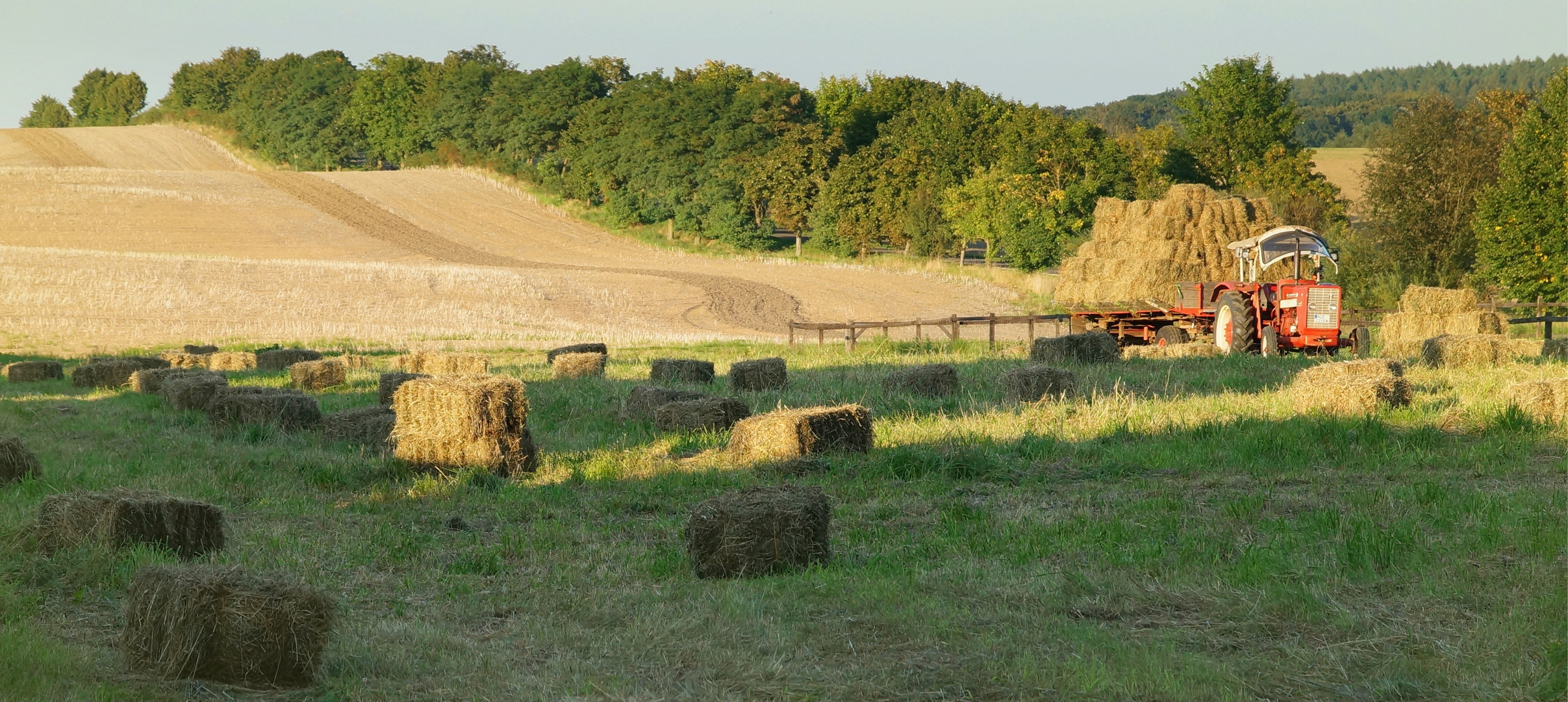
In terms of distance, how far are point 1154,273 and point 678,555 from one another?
30834 mm

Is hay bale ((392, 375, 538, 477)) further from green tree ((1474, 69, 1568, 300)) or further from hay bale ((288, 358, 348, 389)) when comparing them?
green tree ((1474, 69, 1568, 300))

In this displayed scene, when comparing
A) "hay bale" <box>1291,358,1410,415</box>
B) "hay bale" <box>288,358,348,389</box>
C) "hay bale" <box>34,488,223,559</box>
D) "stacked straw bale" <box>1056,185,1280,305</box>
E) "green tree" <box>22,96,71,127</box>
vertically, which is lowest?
"hay bale" <box>288,358,348,389</box>

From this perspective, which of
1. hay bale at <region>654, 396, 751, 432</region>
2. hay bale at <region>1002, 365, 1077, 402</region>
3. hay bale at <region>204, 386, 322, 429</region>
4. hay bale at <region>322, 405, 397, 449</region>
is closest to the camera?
hay bale at <region>322, 405, 397, 449</region>

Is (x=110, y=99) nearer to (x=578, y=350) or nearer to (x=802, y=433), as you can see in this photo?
(x=578, y=350)

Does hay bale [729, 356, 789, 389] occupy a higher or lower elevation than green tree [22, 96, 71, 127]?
lower

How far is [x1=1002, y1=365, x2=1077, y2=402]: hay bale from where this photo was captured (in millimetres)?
16281

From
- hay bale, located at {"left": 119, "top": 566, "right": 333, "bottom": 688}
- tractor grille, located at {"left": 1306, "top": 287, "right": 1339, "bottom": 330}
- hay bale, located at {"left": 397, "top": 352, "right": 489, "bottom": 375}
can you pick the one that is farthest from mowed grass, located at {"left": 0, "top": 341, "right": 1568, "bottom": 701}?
tractor grille, located at {"left": 1306, "top": 287, "right": 1339, "bottom": 330}

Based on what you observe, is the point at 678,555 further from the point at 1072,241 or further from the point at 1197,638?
the point at 1072,241

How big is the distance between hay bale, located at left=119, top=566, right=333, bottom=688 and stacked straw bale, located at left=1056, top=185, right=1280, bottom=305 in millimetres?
32369

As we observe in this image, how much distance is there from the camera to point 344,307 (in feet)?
150

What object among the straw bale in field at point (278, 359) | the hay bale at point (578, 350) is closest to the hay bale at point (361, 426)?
the hay bale at point (578, 350)

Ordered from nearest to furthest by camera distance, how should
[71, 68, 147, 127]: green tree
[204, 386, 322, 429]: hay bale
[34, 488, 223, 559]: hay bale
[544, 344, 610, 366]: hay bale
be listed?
1. [34, 488, 223, 559]: hay bale
2. [204, 386, 322, 429]: hay bale
3. [544, 344, 610, 366]: hay bale
4. [71, 68, 147, 127]: green tree

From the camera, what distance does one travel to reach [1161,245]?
3850 centimetres

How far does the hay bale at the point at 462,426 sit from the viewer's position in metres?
12.2
